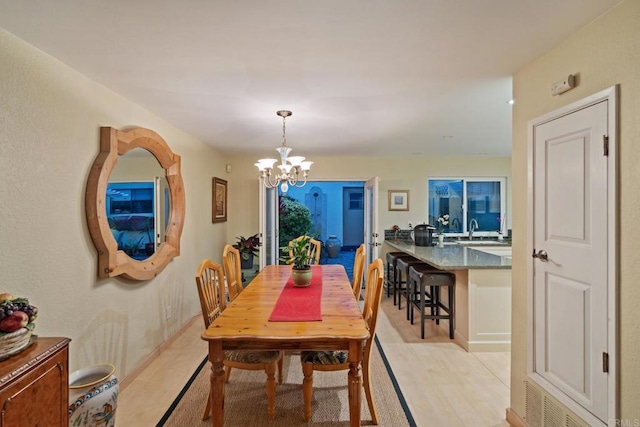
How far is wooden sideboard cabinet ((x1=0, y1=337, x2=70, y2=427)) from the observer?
113cm

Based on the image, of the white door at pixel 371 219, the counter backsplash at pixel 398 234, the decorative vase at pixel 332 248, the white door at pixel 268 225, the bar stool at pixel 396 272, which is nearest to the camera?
the bar stool at pixel 396 272

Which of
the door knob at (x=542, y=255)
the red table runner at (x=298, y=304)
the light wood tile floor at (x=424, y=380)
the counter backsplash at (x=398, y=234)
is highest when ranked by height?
the door knob at (x=542, y=255)

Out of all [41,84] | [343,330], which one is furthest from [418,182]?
[41,84]

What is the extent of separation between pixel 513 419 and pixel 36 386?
252 cm

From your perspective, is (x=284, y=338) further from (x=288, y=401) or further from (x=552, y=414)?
(x=552, y=414)

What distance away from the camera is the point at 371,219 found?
5.31 metres

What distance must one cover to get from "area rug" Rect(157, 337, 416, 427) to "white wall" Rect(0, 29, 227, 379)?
650mm

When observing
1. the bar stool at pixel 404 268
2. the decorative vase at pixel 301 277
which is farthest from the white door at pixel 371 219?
the decorative vase at pixel 301 277

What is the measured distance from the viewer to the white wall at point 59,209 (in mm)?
1643

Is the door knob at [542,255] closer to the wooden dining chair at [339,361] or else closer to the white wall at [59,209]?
the wooden dining chair at [339,361]

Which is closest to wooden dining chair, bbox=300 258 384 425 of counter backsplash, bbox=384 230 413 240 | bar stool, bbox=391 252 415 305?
bar stool, bbox=391 252 415 305

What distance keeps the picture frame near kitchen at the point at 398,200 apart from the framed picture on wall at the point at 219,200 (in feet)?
9.06

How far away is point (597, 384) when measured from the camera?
149 centimetres

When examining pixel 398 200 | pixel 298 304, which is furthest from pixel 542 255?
pixel 398 200
